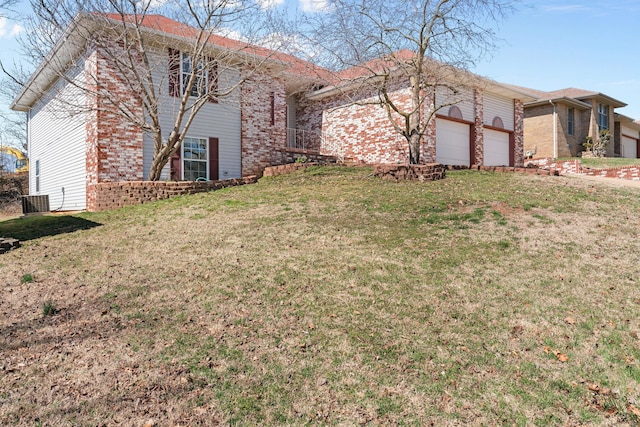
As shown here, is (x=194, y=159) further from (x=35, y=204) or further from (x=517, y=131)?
(x=517, y=131)

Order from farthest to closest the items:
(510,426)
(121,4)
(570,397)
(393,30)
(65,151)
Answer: (65,151), (393,30), (121,4), (570,397), (510,426)

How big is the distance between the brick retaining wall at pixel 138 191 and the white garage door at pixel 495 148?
13288mm

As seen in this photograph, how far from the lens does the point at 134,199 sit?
1149cm

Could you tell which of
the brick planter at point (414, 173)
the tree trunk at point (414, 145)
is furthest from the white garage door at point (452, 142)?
the brick planter at point (414, 173)

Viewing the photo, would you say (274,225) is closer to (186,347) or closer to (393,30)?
(186,347)

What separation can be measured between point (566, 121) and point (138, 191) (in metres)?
24.2

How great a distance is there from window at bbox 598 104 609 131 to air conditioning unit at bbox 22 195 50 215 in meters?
30.4

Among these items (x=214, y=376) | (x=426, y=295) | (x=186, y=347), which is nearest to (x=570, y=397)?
(x=426, y=295)

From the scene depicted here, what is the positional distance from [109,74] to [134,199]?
4.01 meters

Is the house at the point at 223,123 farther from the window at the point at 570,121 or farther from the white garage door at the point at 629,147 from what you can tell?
the white garage door at the point at 629,147

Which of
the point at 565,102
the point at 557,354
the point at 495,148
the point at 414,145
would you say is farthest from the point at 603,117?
the point at 557,354

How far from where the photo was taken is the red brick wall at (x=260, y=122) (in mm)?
15273

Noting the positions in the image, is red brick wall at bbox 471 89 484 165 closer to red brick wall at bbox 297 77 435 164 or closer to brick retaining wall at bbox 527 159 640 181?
brick retaining wall at bbox 527 159 640 181

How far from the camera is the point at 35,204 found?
49.6 feet
